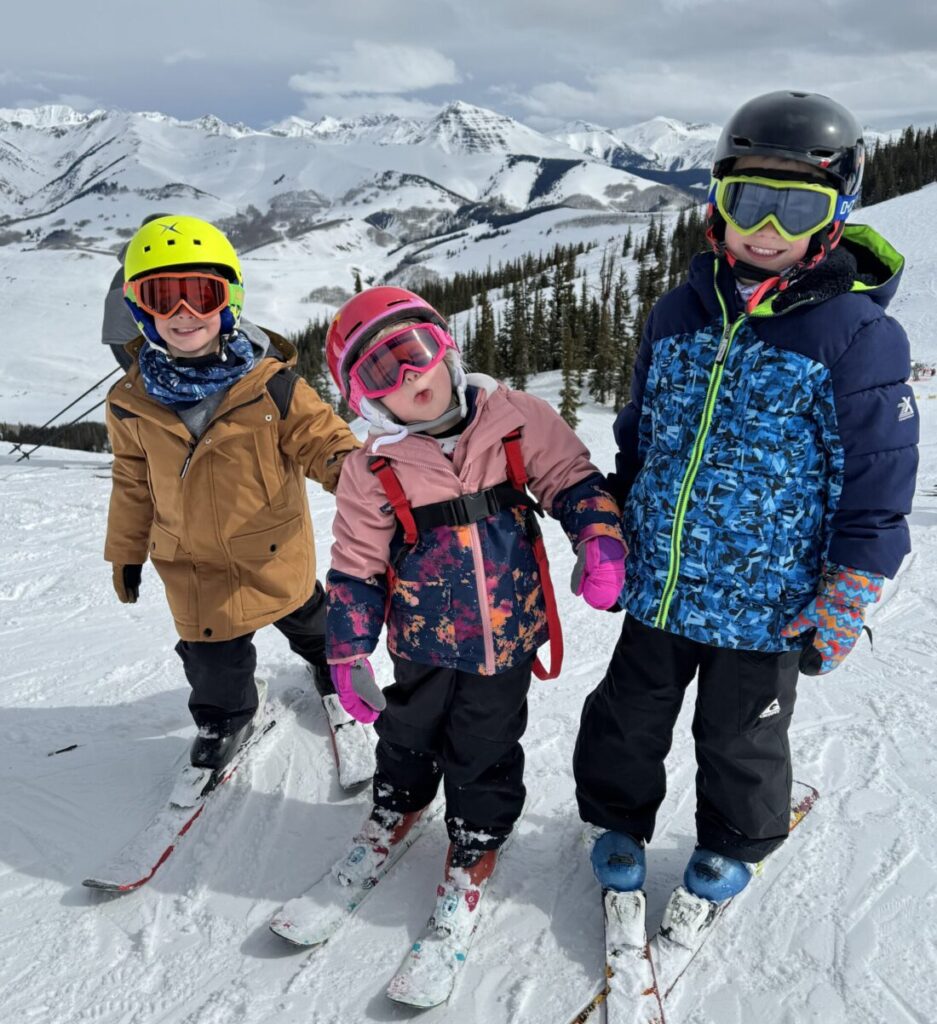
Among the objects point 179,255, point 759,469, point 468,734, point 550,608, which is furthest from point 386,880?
point 179,255

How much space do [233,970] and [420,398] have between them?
2.00m

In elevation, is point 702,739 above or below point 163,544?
below

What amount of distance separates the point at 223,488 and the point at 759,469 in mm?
2021

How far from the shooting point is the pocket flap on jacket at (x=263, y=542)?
2.94 m

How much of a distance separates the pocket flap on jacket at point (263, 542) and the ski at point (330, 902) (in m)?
1.23

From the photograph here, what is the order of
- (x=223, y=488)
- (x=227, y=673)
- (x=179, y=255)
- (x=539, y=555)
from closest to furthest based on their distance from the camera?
(x=539, y=555), (x=179, y=255), (x=223, y=488), (x=227, y=673)

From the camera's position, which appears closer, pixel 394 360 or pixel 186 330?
pixel 394 360

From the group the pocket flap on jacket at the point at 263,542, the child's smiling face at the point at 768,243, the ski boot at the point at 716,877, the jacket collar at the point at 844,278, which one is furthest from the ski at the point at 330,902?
the child's smiling face at the point at 768,243

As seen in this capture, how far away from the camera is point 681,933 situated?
229 centimetres

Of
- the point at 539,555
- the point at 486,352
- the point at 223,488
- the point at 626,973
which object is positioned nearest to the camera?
the point at 626,973

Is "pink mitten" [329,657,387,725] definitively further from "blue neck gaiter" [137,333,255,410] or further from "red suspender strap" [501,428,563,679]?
"blue neck gaiter" [137,333,255,410]

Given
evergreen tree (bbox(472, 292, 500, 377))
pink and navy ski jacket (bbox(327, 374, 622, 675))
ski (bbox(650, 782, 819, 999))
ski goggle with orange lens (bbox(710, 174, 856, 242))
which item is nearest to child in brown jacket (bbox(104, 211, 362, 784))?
pink and navy ski jacket (bbox(327, 374, 622, 675))

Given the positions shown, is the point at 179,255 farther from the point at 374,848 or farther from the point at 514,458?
the point at 374,848

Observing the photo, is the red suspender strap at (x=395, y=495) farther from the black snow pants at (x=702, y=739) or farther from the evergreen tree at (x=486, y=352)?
the evergreen tree at (x=486, y=352)
